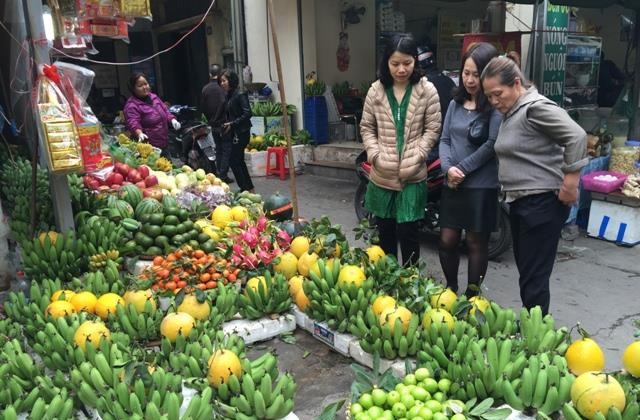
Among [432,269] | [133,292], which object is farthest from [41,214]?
[432,269]

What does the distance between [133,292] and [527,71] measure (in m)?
5.39

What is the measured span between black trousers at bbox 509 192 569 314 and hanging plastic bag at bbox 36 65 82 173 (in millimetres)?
2618

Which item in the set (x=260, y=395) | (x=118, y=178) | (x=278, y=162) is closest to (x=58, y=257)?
(x=118, y=178)

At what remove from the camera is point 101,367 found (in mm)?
2285

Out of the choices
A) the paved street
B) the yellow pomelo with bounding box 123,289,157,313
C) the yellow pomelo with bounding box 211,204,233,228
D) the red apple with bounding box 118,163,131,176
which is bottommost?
the paved street

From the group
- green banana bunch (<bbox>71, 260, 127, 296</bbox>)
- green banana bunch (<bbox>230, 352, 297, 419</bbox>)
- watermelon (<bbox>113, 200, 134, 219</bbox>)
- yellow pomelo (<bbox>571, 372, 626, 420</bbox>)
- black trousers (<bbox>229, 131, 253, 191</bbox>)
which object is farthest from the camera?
black trousers (<bbox>229, 131, 253, 191</bbox>)

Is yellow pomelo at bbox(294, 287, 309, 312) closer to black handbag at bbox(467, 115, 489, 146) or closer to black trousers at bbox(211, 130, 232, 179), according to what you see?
black handbag at bbox(467, 115, 489, 146)

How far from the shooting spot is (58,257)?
3734 millimetres

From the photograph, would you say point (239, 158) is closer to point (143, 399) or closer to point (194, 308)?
point (194, 308)

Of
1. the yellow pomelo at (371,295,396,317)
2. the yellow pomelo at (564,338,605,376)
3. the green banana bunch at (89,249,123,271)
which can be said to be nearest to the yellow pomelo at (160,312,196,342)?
the yellow pomelo at (371,295,396,317)

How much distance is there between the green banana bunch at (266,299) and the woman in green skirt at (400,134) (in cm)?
91

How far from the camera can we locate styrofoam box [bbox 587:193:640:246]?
534 cm

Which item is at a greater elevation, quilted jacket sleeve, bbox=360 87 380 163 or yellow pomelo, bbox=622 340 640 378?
quilted jacket sleeve, bbox=360 87 380 163

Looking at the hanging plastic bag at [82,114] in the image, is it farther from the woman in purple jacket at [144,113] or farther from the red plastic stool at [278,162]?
the red plastic stool at [278,162]
